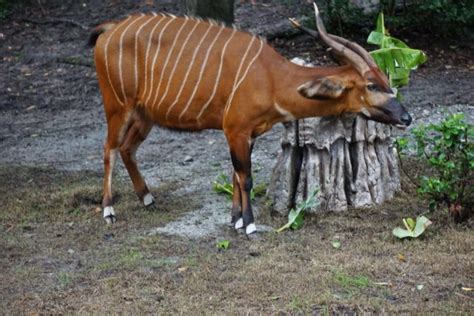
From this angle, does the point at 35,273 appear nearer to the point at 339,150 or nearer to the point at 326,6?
the point at 339,150

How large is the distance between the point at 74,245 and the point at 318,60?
536 cm

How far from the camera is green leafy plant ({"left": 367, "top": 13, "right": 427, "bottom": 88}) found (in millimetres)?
6777

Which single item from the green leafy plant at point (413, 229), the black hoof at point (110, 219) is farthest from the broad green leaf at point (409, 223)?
the black hoof at point (110, 219)

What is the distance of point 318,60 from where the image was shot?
36.1 feet

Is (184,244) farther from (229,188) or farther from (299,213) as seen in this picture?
(229,188)

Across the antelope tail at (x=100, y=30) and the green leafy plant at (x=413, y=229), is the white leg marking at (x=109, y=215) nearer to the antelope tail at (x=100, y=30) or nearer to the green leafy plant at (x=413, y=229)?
the antelope tail at (x=100, y=30)

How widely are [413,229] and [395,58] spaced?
1.34 metres

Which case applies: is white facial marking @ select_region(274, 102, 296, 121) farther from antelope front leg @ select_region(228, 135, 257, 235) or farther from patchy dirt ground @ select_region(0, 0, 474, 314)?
patchy dirt ground @ select_region(0, 0, 474, 314)

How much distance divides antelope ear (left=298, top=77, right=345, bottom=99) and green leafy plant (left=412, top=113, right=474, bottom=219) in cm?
59

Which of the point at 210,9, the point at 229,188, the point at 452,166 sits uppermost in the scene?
the point at 452,166

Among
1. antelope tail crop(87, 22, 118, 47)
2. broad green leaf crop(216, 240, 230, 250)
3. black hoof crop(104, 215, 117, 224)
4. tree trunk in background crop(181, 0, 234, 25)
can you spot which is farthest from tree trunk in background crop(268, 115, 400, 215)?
tree trunk in background crop(181, 0, 234, 25)

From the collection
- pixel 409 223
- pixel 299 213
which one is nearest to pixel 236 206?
pixel 299 213

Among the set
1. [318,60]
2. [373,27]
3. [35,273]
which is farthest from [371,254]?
[373,27]

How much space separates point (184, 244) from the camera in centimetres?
617
